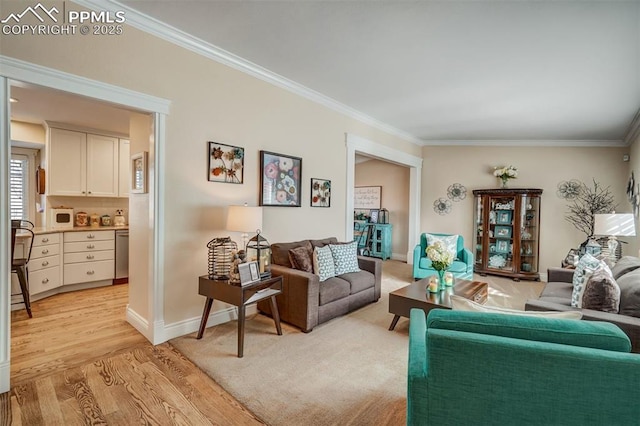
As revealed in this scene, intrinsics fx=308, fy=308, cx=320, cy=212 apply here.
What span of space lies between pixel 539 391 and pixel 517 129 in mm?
5425

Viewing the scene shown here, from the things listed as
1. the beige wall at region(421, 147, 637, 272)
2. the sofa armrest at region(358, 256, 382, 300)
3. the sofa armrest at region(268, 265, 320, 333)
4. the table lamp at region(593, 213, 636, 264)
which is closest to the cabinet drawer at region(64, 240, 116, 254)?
the sofa armrest at region(268, 265, 320, 333)

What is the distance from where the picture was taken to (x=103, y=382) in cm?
219

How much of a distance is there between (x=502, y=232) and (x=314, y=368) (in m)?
5.07

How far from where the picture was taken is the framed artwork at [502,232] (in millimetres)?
5871

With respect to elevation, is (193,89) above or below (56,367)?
above

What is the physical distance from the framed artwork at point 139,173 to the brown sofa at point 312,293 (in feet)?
4.87

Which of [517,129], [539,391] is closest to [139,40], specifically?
[539,391]

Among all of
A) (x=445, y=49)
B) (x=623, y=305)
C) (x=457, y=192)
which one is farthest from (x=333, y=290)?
(x=457, y=192)

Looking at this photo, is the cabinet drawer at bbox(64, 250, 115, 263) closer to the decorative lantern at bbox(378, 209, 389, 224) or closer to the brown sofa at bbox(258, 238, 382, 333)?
the brown sofa at bbox(258, 238, 382, 333)

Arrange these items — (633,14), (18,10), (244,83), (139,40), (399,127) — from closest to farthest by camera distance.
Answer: (18,10), (633,14), (139,40), (244,83), (399,127)

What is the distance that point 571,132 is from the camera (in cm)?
538

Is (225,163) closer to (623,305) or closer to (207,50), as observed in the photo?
(207,50)

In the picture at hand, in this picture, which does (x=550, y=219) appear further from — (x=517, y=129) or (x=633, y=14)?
(x=633, y=14)

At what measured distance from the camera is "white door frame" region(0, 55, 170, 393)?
2008 millimetres
